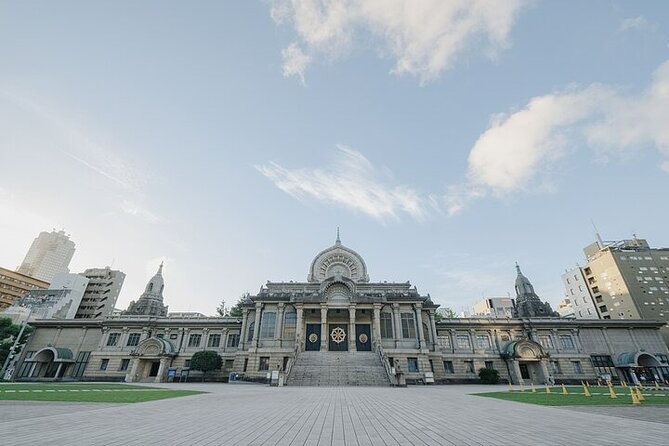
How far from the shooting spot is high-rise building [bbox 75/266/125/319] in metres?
84.0

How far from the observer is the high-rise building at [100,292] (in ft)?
276

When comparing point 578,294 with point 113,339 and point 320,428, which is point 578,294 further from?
point 113,339

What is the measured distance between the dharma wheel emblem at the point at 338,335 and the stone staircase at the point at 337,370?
4.95 metres

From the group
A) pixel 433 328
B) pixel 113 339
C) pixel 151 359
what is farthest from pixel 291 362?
pixel 113 339

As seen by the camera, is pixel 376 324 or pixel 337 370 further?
pixel 376 324

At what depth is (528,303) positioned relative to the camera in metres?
50.5

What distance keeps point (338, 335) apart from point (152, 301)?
35807mm

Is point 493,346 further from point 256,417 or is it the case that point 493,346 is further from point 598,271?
point 598,271

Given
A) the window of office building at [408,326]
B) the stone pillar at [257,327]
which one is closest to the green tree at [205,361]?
the stone pillar at [257,327]

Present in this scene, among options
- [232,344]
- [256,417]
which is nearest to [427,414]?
[256,417]

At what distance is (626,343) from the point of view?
41312 millimetres

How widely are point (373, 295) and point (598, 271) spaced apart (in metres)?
66.5

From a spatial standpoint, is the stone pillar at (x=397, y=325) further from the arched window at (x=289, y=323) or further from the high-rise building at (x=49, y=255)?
the high-rise building at (x=49, y=255)

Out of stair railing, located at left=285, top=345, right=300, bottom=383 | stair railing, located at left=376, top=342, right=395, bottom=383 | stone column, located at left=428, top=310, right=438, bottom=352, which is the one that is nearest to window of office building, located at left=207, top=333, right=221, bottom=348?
stair railing, located at left=285, top=345, right=300, bottom=383
